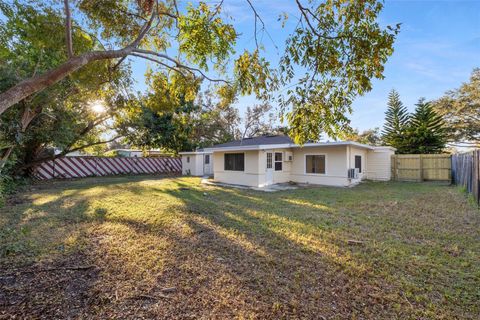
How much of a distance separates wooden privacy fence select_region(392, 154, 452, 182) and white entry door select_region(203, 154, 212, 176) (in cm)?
1224

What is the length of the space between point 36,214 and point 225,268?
5.36m

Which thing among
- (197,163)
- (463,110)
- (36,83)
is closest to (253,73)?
(36,83)

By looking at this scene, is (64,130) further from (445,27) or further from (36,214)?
(445,27)

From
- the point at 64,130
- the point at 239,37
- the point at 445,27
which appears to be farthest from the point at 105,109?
the point at 445,27

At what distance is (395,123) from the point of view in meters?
19.7

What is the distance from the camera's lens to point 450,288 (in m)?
2.67

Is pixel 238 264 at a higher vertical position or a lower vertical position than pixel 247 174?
lower

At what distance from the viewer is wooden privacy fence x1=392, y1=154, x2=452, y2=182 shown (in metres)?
12.8

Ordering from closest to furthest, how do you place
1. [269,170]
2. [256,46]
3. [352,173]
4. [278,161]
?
[256,46]
[352,173]
[269,170]
[278,161]

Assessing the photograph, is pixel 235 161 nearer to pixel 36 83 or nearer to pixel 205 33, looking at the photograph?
pixel 205 33

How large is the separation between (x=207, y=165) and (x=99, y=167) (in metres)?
7.47

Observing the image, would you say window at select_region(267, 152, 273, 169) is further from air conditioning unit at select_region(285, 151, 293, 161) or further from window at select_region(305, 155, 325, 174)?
window at select_region(305, 155, 325, 174)


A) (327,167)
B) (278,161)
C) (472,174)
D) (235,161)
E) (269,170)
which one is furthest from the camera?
(235,161)

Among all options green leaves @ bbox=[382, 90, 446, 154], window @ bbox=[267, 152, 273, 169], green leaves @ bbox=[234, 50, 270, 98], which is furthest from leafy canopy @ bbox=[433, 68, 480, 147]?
green leaves @ bbox=[234, 50, 270, 98]
